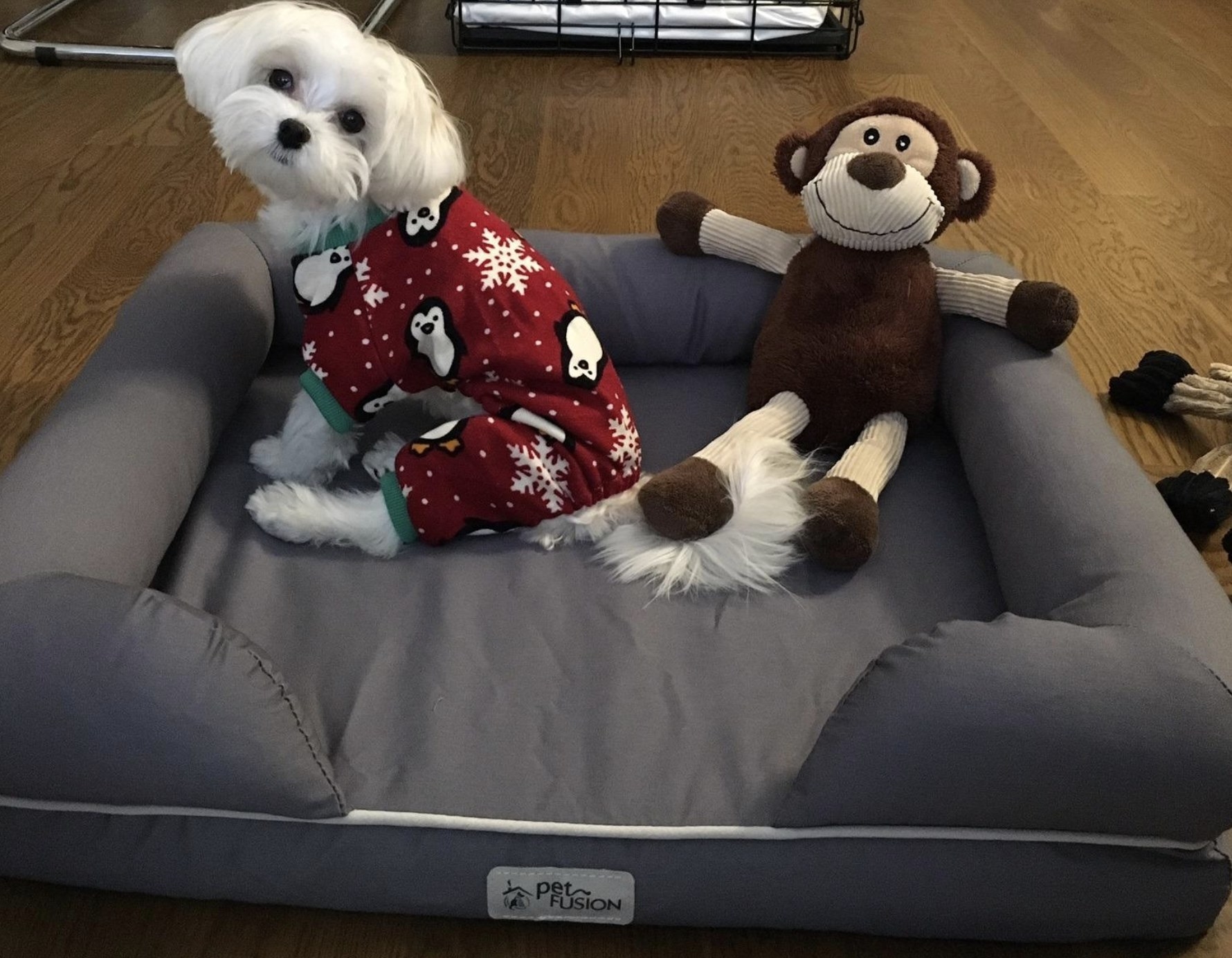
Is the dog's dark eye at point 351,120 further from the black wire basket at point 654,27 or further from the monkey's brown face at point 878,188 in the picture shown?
the black wire basket at point 654,27

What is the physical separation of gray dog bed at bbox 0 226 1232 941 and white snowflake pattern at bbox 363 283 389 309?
263mm

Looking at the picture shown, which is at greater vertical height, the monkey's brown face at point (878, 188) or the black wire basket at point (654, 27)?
the monkey's brown face at point (878, 188)

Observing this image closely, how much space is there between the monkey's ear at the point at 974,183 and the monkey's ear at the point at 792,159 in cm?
20

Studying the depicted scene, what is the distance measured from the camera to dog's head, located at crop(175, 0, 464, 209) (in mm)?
1075

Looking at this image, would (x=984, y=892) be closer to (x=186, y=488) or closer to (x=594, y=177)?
(x=186, y=488)

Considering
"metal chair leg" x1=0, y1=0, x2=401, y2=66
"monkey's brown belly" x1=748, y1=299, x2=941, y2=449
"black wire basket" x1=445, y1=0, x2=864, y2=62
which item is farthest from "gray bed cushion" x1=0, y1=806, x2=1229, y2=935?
"black wire basket" x1=445, y1=0, x2=864, y2=62

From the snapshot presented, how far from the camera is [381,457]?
1368 mm

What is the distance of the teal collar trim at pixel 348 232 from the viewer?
3.99 feet

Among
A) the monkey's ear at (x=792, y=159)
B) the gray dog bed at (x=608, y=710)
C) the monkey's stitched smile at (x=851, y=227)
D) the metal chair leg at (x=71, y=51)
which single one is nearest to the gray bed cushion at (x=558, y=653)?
the gray dog bed at (x=608, y=710)

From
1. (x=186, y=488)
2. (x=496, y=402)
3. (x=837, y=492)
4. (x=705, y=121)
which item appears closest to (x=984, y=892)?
(x=837, y=492)

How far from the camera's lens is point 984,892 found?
939mm

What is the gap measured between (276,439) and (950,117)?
193cm

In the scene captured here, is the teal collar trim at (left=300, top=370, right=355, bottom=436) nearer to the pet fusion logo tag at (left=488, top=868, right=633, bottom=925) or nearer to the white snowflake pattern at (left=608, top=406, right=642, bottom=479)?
the white snowflake pattern at (left=608, top=406, right=642, bottom=479)

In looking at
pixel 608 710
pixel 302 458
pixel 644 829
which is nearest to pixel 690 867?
pixel 644 829
